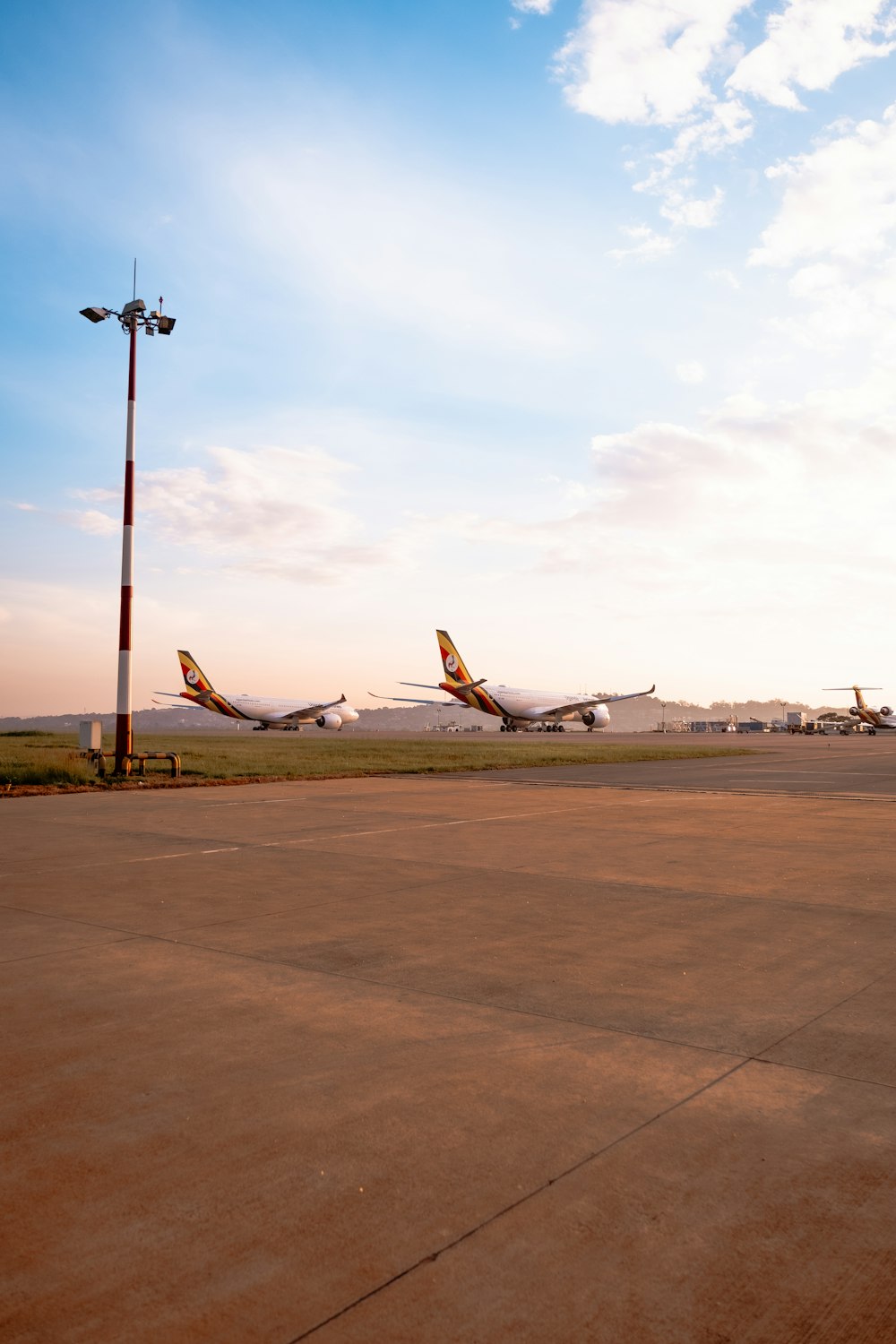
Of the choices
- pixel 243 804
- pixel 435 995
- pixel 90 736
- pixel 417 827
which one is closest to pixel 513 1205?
pixel 435 995

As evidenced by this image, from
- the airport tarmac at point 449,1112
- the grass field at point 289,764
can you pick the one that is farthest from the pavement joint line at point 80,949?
the grass field at point 289,764

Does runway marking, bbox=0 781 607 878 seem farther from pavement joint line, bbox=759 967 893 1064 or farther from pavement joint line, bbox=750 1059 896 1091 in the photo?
pavement joint line, bbox=750 1059 896 1091

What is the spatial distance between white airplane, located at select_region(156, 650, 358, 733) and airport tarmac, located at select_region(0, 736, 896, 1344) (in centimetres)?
7087

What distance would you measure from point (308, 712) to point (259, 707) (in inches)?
182

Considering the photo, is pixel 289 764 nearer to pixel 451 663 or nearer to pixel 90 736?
pixel 90 736

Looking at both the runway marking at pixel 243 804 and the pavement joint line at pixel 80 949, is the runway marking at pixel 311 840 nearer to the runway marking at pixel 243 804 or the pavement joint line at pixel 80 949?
the pavement joint line at pixel 80 949

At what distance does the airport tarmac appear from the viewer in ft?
9.71

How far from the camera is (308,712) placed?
86750mm

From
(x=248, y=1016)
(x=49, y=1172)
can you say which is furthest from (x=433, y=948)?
(x=49, y=1172)

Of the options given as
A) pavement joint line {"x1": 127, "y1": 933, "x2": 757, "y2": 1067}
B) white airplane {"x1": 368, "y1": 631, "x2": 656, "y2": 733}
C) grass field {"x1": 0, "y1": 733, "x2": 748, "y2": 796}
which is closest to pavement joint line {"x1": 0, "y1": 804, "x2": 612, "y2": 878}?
pavement joint line {"x1": 127, "y1": 933, "x2": 757, "y2": 1067}

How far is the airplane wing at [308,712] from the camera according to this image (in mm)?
86188

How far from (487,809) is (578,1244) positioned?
48.8ft

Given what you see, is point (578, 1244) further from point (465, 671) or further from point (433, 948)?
point (465, 671)

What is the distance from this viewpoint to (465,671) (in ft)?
247
